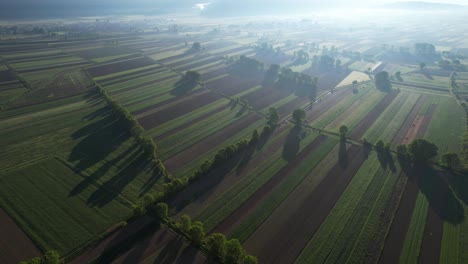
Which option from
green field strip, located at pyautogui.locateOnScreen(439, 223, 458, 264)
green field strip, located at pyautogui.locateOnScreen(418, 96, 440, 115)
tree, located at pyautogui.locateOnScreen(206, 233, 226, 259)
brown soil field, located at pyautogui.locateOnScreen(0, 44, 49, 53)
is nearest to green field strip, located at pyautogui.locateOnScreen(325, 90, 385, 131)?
green field strip, located at pyautogui.locateOnScreen(418, 96, 440, 115)

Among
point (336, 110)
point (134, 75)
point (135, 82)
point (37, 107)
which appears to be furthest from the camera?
point (134, 75)

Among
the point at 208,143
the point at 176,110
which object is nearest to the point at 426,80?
the point at 208,143

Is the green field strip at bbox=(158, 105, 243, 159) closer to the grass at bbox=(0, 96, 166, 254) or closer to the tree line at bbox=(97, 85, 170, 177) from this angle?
the tree line at bbox=(97, 85, 170, 177)

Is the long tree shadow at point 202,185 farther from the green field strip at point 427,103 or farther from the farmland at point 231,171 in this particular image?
the green field strip at point 427,103

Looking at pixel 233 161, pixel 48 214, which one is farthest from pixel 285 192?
pixel 48 214

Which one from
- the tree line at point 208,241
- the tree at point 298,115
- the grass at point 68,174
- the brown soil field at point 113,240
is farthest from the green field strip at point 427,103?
the brown soil field at point 113,240

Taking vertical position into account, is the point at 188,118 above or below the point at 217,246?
below

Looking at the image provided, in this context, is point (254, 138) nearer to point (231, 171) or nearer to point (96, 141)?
point (231, 171)
